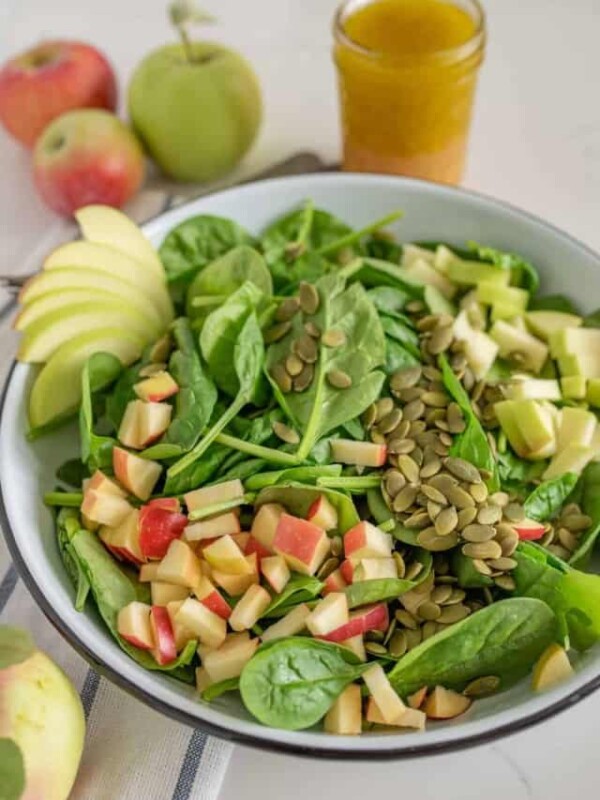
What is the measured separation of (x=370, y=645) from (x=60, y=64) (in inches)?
50.0

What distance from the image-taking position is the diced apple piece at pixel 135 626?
108 centimetres

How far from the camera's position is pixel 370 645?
3.62ft

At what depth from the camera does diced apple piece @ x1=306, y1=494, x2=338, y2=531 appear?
44.6 inches

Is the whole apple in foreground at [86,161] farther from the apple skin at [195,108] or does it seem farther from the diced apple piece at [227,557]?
the diced apple piece at [227,557]

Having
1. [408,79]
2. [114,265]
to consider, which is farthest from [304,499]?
[408,79]

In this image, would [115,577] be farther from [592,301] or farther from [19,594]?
[592,301]

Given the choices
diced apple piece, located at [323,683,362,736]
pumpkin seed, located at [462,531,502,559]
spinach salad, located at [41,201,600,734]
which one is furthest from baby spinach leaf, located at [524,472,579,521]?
diced apple piece, located at [323,683,362,736]

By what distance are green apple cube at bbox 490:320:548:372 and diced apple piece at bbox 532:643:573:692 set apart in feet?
1.54

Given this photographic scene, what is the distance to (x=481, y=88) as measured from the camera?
2039 millimetres

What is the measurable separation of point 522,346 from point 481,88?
87 cm

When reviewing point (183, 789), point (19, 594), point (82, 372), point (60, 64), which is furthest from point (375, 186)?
point (183, 789)

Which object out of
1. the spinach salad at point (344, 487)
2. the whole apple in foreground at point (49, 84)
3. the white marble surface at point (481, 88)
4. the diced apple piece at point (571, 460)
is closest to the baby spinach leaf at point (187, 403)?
the spinach salad at point (344, 487)

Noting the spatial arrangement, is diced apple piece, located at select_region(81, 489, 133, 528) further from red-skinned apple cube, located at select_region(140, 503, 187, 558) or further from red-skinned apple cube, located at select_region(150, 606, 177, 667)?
red-skinned apple cube, located at select_region(150, 606, 177, 667)

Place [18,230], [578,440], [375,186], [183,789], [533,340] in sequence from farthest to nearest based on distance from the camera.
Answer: [18,230]
[375,186]
[533,340]
[578,440]
[183,789]
